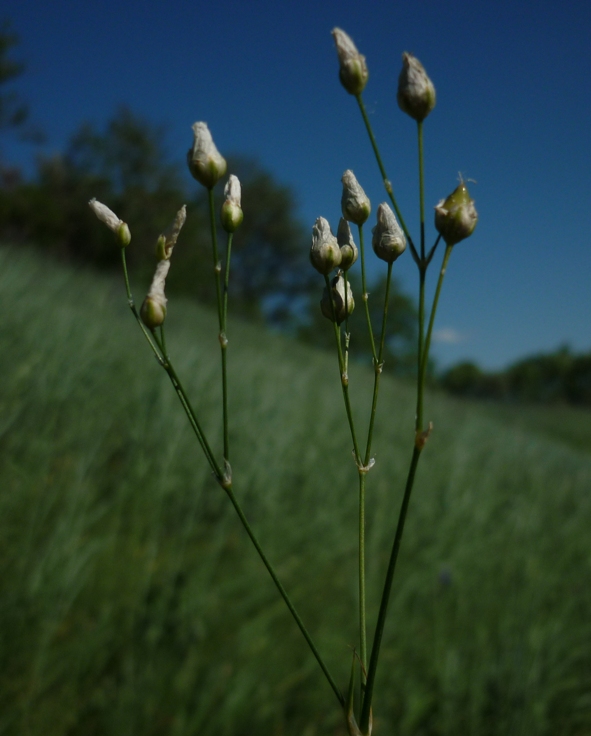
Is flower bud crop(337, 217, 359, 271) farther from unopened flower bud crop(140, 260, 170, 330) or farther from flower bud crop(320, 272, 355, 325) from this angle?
unopened flower bud crop(140, 260, 170, 330)

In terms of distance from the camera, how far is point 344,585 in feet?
9.55

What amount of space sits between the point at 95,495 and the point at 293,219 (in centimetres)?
2821

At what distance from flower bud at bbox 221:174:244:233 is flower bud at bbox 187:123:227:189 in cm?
3

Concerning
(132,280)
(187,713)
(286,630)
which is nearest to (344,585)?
(286,630)

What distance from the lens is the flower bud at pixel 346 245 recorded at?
62 cm

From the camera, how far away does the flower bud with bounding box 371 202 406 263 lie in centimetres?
59

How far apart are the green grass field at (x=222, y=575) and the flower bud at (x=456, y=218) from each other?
1.87m

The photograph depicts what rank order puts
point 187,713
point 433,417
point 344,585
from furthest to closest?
point 433,417
point 344,585
point 187,713

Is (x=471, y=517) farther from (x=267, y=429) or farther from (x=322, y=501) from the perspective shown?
(x=267, y=429)

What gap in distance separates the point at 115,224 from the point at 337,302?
0.23 m

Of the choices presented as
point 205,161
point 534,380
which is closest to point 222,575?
point 205,161

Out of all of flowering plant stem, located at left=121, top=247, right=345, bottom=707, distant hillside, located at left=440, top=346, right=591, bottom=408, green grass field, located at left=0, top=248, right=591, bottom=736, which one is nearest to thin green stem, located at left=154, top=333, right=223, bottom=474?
flowering plant stem, located at left=121, top=247, right=345, bottom=707

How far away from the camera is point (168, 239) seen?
59 centimetres

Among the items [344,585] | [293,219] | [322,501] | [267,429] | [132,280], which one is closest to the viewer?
[344,585]
